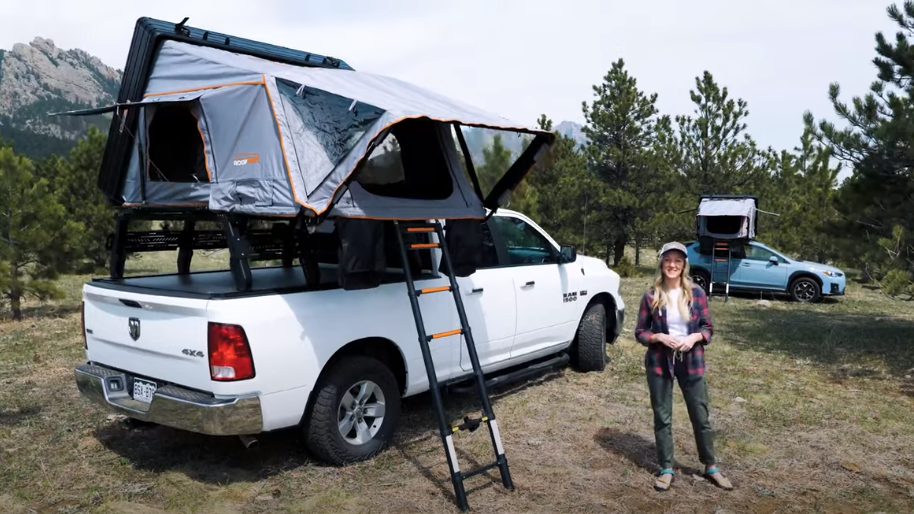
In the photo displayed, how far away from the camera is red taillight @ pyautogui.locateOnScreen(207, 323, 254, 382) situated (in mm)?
4223

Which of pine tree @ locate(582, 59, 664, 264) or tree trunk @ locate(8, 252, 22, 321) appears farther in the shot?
pine tree @ locate(582, 59, 664, 264)

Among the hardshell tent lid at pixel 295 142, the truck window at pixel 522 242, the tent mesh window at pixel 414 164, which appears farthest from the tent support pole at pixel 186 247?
the truck window at pixel 522 242

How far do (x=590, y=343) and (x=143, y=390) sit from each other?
4432 mm

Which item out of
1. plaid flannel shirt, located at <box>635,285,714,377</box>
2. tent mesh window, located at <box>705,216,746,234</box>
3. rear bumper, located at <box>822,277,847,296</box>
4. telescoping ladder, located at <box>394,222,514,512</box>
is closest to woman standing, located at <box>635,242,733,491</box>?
plaid flannel shirt, located at <box>635,285,714,377</box>

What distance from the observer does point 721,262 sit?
1588 centimetres

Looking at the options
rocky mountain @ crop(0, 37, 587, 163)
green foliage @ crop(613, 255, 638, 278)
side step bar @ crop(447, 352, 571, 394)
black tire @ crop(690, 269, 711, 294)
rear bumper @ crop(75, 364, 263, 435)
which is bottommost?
green foliage @ crop(613, 255, 638, 278)

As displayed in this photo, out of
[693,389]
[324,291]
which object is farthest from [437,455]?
[693,389]

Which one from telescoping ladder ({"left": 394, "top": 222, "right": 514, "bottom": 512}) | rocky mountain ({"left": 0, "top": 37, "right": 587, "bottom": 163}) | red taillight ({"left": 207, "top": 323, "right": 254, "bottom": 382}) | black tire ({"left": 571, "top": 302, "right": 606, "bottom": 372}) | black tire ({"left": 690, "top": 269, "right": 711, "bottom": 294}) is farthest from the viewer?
rocky mountain ({"left": 0, "top": 37, "right": 587, "bottom": 163})

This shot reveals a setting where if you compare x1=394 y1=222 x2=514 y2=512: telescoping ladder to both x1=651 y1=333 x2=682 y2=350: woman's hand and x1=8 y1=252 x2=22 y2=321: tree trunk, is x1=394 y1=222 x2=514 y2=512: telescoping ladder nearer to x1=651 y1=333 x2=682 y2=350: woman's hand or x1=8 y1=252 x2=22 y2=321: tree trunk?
x1=651 y1=333 x2=682 y2=350: woman's hand

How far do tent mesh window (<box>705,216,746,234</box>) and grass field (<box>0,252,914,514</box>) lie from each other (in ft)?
26.4

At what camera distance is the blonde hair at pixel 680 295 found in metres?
4.61

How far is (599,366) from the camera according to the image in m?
7.61

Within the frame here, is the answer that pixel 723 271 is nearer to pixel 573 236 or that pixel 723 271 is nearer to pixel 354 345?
pixel 573 236

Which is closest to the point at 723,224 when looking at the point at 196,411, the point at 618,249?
the point at 618,249
